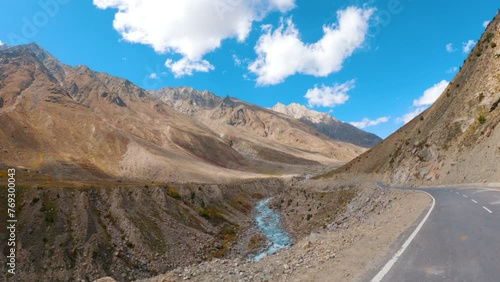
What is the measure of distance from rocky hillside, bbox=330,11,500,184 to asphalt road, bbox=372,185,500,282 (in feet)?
84.4

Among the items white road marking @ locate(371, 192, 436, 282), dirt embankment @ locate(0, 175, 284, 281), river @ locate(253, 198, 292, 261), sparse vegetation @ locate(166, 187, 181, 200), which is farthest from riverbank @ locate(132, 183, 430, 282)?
sparse vegetation @ locate(166, 187, 181, 200)

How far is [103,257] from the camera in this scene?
3247 centimetres

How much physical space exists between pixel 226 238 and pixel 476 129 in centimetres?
4060

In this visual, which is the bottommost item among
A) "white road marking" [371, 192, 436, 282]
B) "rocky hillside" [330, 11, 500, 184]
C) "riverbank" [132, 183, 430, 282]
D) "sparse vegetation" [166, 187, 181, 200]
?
"riverbank" [132, 183, 430, 282]

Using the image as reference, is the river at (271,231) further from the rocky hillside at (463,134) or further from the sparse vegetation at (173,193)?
the rocky hillside at (463,134)

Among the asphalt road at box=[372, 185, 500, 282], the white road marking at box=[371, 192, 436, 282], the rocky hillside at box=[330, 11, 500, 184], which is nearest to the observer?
the asphalt road at box=[372, 185, 500, 282]

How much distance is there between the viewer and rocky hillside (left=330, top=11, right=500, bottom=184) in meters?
39.7

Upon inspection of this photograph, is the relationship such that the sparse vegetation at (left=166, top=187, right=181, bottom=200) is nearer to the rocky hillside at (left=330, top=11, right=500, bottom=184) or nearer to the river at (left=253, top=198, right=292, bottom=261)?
the river at (left=253, top=198, right=292, bottom=261)

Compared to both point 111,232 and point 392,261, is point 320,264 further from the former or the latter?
point 111,232

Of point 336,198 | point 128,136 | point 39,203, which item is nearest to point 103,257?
point 39,203

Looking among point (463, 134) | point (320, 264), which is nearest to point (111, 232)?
point (320, 264)

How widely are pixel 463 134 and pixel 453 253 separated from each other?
4589 centimetres

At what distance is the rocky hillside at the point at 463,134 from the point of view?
39719 millimetres

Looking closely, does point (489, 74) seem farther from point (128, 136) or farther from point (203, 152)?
point (203, 152)
